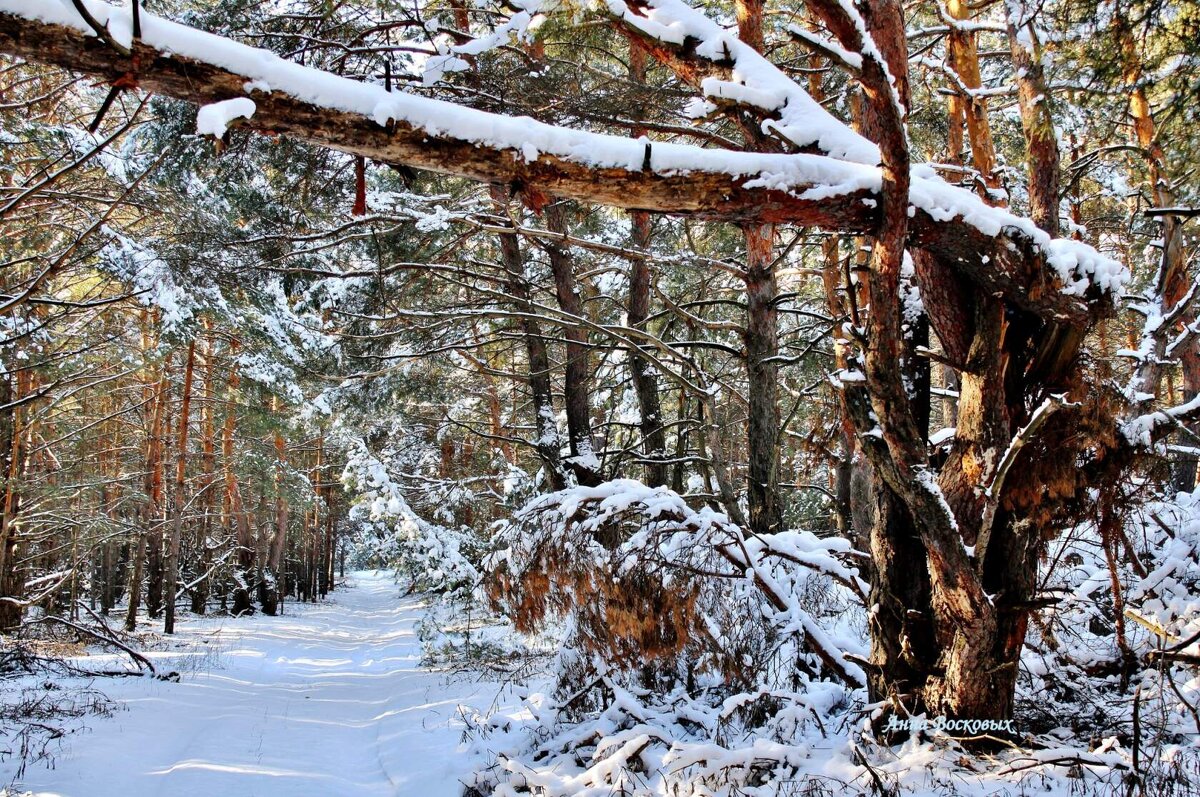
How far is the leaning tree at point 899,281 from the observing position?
3.00 metres

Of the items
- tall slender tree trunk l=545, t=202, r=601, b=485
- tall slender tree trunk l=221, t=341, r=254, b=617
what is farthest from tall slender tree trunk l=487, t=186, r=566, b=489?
tall slender tree trunk l=221, t=341, r=254, b=617

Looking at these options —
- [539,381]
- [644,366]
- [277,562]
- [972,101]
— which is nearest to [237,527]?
[277,562]

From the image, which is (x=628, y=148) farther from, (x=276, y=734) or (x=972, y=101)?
(x=276, y=734)

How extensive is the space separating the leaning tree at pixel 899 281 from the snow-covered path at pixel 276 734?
3931 millimetres

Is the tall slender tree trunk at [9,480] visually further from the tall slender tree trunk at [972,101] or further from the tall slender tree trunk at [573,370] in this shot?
the tall slender tree trunk at [972,101]

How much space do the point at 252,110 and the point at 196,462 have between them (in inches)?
1028

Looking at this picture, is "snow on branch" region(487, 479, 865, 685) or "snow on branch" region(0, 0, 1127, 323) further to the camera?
"snow on branch" region(487, 479, 865, 685)

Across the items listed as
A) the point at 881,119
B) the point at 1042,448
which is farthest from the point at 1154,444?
the point at 881,119

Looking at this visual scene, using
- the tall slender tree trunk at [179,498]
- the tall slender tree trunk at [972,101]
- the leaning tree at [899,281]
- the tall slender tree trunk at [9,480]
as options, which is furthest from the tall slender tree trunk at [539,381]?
the tall slender tree trunk at [179,498]

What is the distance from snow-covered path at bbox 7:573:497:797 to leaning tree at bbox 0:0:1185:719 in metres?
3.93

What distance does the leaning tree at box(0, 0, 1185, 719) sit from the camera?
9.84ft

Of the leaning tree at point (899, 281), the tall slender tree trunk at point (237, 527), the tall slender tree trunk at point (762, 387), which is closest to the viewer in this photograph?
the leaning tree at point (899, 281)

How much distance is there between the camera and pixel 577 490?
4.99 meters

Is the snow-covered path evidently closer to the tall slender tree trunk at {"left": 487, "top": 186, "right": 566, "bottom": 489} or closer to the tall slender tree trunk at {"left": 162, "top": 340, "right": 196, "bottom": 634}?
the tall slender tree trunk at {"left": 162, "top": 340, "right": 196, "bottom": 634}
